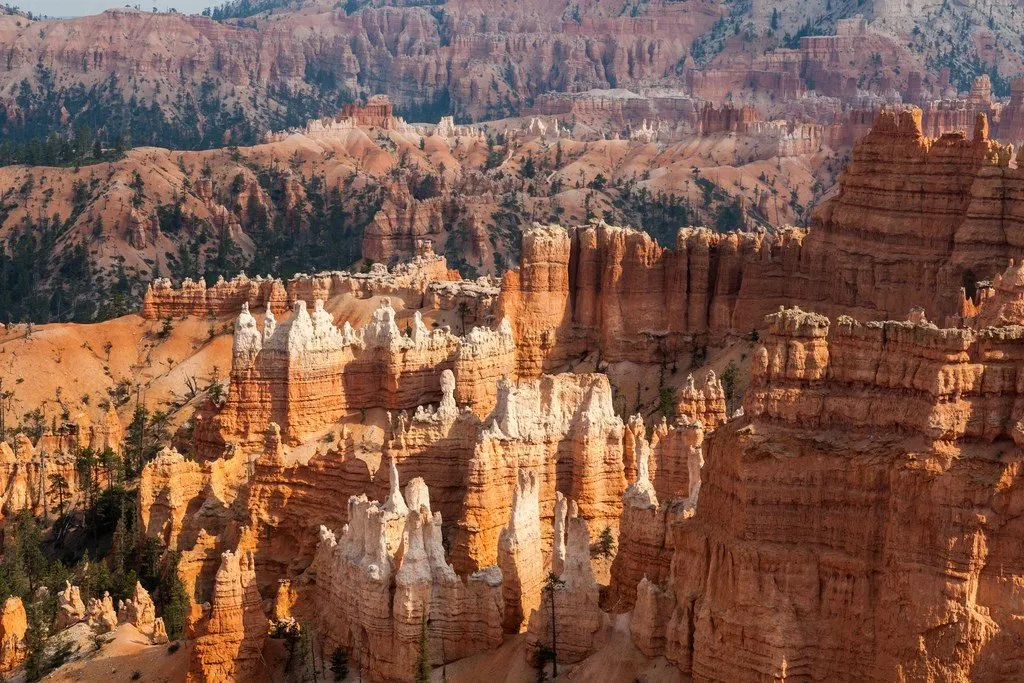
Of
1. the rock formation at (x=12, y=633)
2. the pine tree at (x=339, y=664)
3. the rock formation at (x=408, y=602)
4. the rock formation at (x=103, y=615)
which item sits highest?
the rock formation at (x=408, y=602)

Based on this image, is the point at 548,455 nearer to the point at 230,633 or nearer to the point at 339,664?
the point at 339,664

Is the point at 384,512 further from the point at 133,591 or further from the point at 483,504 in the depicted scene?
the point at 133,591

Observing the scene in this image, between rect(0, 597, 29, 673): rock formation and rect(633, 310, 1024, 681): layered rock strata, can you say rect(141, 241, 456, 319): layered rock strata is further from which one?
rect(633, 310, 1024, 681): layered rock strata

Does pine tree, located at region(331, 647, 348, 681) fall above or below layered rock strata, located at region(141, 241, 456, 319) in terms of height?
below

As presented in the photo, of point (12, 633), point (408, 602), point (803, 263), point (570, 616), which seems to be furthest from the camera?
point (803, 263)

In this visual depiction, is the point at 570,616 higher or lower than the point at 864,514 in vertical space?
lower

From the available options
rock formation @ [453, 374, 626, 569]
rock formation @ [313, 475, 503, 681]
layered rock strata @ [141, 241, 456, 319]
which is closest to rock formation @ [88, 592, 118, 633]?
rock formation @ [313, 475, 503, 681]

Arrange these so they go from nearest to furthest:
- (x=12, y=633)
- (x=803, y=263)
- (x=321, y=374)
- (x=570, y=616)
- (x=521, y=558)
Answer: (x=570, y=616) < (x=521, y=558) < (x=12, y=633) < (x=321, y=374) < (x=803, y=263)

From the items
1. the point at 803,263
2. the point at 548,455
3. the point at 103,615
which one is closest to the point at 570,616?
the point at 548,455

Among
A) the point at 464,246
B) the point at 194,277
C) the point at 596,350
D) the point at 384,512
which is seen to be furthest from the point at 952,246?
the point at 194,277

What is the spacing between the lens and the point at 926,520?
2955 centimetres

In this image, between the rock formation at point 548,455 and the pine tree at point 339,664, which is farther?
the rock formation at point 548,455

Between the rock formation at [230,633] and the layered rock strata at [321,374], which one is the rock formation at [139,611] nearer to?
the rock formation at [230,633]

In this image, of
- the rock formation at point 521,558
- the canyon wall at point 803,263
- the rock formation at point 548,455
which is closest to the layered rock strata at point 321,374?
the canyon wall at point 803,263
